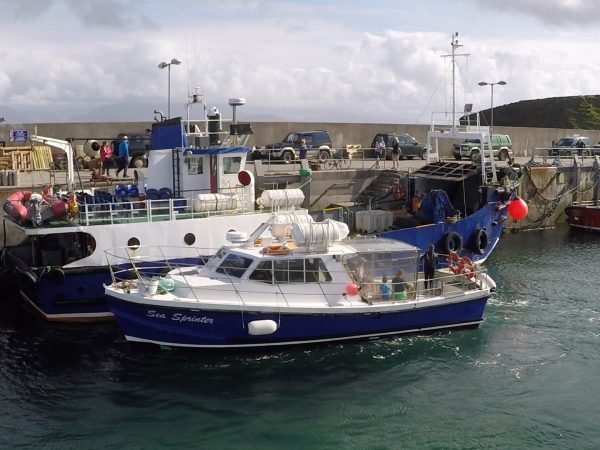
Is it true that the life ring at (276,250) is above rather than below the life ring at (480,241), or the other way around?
above

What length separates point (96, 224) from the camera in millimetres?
19188

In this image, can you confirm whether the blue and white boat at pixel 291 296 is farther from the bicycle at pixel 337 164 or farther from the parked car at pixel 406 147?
the parked car at pixel 406 147

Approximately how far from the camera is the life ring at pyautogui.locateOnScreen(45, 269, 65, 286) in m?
18.3

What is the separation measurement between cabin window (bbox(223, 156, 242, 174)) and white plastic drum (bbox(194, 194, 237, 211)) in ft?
3.77

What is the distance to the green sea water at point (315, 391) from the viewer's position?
1274 cm

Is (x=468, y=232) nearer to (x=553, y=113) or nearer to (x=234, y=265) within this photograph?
(x=234, y=265)

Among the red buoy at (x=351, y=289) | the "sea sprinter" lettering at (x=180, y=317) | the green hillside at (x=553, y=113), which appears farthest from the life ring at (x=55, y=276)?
the green hillside at (x=553, y=113)

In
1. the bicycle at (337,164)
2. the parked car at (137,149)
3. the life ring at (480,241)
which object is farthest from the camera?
the bicycle at (337,164)

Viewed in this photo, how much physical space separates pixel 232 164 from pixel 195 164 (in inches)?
45.4

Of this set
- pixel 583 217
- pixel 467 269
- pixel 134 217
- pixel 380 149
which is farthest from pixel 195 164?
pixel 583 217

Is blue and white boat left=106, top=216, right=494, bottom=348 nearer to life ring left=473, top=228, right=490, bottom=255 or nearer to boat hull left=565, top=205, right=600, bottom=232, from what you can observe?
life ring left=473, top=228, right=490, bottom=255

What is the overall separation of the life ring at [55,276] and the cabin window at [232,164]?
5.94 metres

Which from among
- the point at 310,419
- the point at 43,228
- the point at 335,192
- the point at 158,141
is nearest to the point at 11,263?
the point at 43,228

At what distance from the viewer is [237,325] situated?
1580cm
